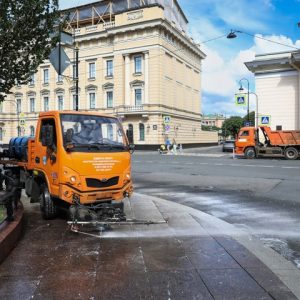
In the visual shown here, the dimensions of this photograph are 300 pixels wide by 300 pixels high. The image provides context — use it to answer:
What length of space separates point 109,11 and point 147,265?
212 ft

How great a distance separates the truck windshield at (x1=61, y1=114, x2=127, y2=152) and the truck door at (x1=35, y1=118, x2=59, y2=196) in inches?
13.1

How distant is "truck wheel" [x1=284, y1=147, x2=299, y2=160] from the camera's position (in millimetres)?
32219

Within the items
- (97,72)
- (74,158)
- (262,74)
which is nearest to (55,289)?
(74,158)

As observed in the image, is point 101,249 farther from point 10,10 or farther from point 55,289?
point 10,10

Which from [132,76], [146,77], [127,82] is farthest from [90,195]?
[127,82]

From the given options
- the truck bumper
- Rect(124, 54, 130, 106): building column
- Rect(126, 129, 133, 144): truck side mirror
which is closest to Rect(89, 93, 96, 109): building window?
Rect(124, 54, 130, 106): building column

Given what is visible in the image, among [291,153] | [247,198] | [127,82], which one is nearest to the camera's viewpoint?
[247,198]

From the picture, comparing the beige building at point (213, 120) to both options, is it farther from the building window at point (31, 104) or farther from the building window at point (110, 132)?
the building window at point (110, 132)

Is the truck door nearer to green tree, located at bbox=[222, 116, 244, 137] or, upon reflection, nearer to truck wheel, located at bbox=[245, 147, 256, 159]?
truck wheel, located at bbox=[245, 147, 256, 159]

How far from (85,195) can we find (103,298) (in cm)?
351

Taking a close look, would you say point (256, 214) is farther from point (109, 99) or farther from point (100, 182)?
point (109, 99)

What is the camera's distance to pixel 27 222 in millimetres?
8375

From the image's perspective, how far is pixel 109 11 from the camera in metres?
65.7

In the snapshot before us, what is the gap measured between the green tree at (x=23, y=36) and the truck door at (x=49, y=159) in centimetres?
113
